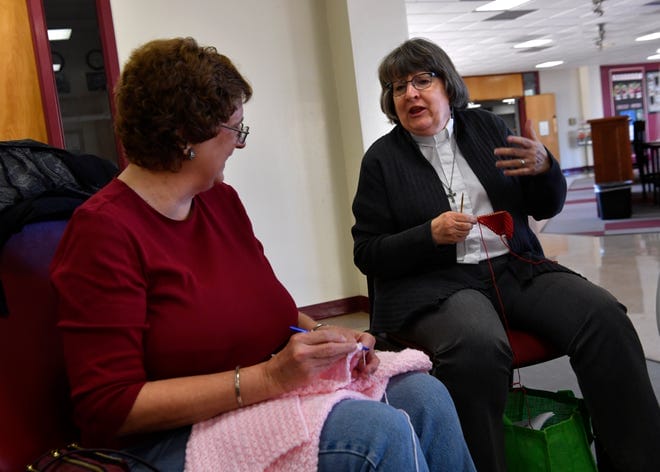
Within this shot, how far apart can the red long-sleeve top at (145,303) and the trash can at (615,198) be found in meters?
6.86

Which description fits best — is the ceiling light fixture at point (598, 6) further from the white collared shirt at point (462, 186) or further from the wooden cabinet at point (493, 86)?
the white collared shirt at point (462, 186)

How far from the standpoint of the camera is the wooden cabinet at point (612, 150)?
7180 mm

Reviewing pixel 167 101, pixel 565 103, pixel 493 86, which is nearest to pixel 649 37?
pixel 493 86

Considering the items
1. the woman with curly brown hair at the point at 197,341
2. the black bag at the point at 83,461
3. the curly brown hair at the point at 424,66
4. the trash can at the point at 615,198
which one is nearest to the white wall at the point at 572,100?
the trash can at the point at 615,198

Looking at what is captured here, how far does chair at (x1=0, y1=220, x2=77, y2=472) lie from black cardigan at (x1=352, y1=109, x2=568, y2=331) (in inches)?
35.9

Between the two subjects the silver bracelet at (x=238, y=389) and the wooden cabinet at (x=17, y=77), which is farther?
the wooden cabinet at (x=17, y=77)

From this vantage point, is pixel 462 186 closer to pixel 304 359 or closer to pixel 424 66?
pixel 424 66

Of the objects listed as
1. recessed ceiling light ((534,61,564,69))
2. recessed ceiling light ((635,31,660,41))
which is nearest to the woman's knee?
recessed ceiling light ((635,31,660,41))

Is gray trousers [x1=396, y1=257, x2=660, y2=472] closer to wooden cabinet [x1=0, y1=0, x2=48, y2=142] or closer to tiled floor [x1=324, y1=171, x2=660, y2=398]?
tiled floor [x1=324, y1=171, x2=660, y2=398]

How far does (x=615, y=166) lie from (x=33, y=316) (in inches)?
289

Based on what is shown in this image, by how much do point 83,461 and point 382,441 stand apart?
0.45 m

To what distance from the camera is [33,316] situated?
1.10 metres

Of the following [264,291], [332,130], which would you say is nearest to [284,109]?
[332,130]

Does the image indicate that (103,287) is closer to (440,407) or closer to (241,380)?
(241,380)
